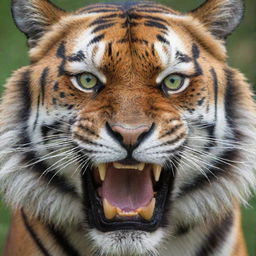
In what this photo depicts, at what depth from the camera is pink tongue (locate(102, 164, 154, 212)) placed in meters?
2.66

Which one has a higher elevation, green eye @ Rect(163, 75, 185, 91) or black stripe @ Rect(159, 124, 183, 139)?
green eye @ Rect(163, 75, 185, 91)

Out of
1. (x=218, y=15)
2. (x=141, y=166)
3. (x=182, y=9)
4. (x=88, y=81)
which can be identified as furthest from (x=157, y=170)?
(x=182, y=9)

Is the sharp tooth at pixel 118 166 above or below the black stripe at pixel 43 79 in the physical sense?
below

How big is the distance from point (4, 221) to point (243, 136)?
1.81m

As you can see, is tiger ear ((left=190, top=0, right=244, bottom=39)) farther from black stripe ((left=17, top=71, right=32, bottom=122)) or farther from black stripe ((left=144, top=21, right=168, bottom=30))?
black stripe ((left=17, top=71, right=32, bottom=122))

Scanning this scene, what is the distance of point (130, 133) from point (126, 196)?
29 cm

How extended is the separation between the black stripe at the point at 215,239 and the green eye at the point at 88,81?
25.3 inches

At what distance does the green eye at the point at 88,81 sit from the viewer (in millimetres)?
A: 2645

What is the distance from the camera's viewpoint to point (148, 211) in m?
2.65

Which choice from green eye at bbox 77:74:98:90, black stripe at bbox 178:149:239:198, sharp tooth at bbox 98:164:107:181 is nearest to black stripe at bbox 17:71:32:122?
green eye at bbox 77:74:98:90

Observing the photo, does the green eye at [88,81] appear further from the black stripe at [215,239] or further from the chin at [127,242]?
the black stripe at [215,239]

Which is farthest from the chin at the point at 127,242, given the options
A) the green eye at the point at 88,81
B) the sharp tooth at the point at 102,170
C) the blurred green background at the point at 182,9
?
the blurred green background at the point at 182,9

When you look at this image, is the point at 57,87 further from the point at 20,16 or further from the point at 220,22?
the point at 220,22

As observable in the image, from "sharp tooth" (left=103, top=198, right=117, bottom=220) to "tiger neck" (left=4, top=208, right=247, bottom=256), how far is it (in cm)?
21
